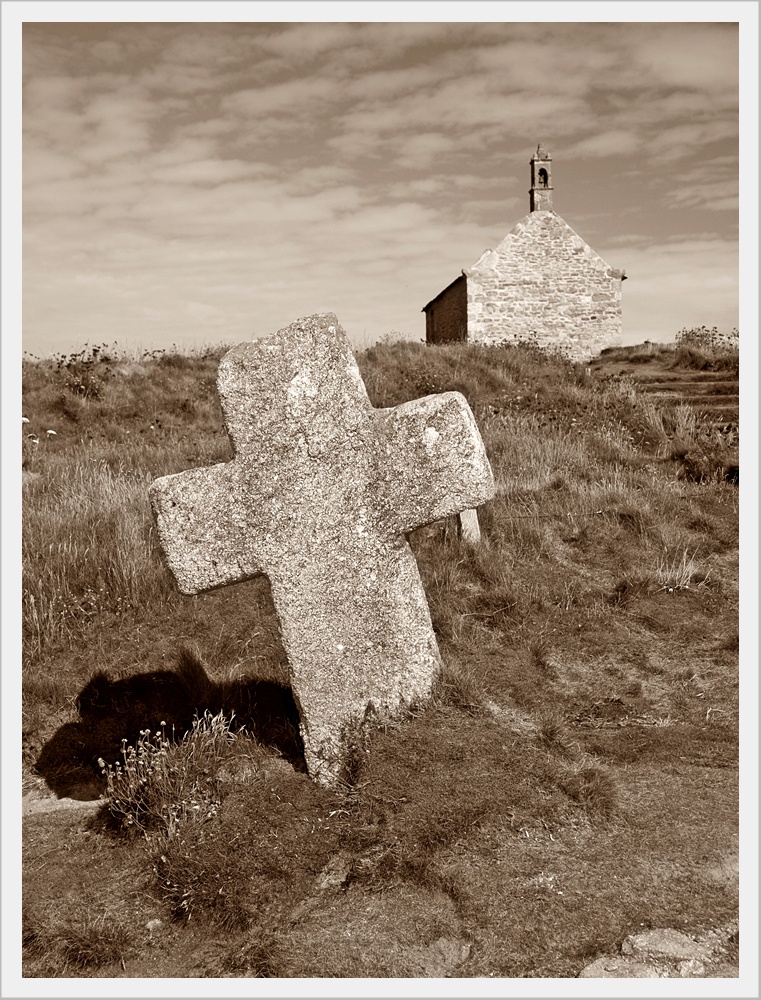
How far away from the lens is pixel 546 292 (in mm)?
27500

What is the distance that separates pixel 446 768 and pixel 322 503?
1263mm

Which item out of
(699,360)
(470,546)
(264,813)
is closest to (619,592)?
(470,546)

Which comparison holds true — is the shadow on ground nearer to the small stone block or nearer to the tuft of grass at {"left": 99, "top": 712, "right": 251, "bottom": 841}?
the tuft of grass at {"left": 99, "top": 712, "right": 251, "bottom": 841}

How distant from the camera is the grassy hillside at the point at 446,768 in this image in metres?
2.67

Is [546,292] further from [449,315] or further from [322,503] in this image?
[322,503]

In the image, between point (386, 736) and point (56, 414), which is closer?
point (386, 736)

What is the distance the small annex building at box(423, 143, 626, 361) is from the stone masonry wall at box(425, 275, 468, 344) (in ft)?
0.57

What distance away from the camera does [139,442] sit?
11797 millimetres

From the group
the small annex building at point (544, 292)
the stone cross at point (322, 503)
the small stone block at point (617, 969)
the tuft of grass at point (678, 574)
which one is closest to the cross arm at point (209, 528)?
the stone cross at point (322, 503)

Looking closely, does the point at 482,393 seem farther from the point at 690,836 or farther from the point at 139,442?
the point at 690,836

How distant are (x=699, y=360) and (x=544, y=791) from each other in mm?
17888

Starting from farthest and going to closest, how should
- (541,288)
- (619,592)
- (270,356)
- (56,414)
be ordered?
1. (541,288)
2. (56,414)
3. (619,592)
4. (270,356)

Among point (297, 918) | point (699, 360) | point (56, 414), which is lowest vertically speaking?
point (297, 918)

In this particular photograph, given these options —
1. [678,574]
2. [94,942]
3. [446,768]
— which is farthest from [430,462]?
[678,574]
